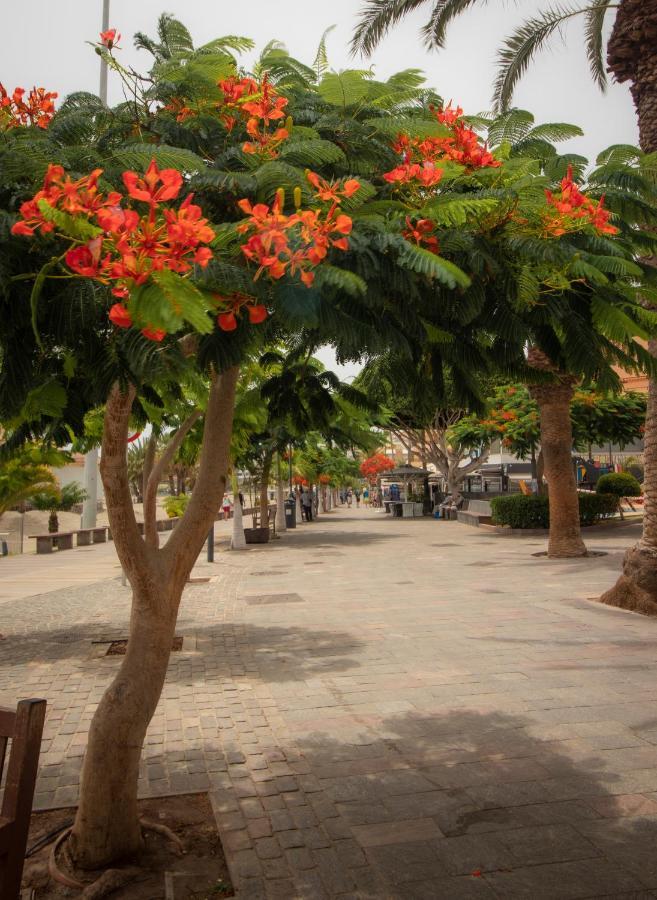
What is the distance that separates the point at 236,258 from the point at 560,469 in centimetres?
1473

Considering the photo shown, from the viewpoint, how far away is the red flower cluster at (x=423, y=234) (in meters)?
2.74

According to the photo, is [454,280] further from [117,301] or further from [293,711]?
[293,711]

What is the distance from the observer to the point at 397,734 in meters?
5.60

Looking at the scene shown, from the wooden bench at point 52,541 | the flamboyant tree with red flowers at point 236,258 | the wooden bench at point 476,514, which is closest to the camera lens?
the flamboyant tree with red flowers at point 236,258

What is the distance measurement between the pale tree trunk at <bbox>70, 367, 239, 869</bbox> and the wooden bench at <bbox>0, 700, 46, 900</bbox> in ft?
2.64

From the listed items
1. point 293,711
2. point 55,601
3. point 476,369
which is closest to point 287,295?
point 476,369

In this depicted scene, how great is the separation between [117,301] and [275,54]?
215 centimetres

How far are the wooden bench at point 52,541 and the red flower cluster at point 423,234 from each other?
2245cm

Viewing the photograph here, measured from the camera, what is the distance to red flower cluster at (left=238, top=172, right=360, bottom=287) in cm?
229

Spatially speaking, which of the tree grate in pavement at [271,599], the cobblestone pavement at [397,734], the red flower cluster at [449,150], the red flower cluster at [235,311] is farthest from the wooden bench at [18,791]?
the tree grate in pavement at [271,599]

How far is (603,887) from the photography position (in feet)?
11.3

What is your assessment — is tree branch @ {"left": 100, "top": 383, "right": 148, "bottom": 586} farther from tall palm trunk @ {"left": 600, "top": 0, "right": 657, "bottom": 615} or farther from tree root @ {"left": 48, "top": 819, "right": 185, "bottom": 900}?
tall palm trunk @ {"left": 600, "top": 0, "right": 657, "bottom": 615}

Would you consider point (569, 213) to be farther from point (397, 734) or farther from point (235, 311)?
point (397, 734)

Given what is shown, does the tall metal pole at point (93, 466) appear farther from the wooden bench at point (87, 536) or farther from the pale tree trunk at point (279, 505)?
the pale tree trunk at point (279, 505)
